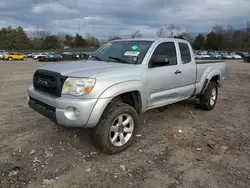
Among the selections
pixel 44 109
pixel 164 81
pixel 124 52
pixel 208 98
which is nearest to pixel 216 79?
pixel 208 98

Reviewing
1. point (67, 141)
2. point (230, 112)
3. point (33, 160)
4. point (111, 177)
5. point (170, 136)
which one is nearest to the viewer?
point (111, 177)

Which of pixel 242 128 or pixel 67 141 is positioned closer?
pixel 67 141

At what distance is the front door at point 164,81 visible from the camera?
411 cm

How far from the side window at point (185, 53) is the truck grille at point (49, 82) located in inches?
111

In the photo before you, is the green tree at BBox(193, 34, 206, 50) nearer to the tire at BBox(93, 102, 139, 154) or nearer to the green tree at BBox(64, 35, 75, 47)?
the green tree at BBox(64, 35, 75, 47)

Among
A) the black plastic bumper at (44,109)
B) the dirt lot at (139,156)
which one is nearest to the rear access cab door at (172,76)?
the dirt lot at (139,156)

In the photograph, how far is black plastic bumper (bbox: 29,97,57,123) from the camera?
3.33 m

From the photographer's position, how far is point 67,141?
405 centimetres

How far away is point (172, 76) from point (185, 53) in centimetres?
98

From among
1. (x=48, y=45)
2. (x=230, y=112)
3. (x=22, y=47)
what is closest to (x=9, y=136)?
(x=230, y=112)

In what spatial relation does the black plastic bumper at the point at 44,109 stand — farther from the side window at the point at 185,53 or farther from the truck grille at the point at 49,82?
the side window at the point at 185,53

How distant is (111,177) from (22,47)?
89.5m

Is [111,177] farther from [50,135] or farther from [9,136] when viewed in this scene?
[9,136]

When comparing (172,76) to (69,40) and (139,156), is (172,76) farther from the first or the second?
(69,40)
